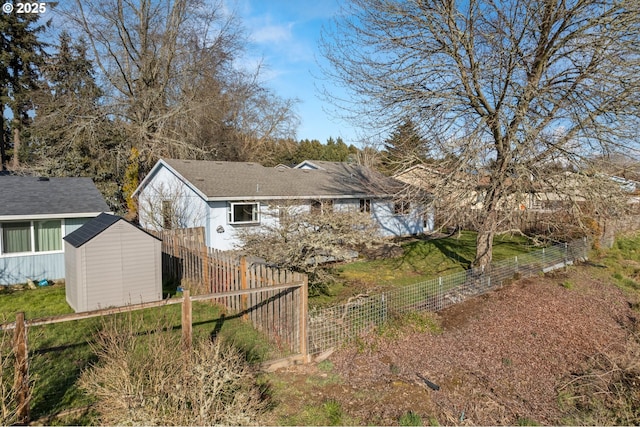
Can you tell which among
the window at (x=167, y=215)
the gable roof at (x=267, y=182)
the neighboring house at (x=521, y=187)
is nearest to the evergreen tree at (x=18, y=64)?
the gable roof at (x=267, y=182)

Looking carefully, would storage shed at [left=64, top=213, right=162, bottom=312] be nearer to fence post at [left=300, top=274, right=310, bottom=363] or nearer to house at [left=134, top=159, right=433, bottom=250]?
house at [left=134, top=159, right=433, bottom=250]

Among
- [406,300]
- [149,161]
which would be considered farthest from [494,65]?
[149,161]

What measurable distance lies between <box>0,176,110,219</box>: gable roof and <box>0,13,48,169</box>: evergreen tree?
751 inches

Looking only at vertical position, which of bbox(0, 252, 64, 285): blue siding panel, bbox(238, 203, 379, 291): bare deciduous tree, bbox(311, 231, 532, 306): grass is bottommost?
bbox(311, 231, 532, 306): grass

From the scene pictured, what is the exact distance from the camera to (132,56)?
2520 centimetres

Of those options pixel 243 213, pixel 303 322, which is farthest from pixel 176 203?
pixel 303 322

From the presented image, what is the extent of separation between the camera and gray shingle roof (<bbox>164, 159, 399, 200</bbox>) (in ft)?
49.2

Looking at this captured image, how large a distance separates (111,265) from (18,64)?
30.8m

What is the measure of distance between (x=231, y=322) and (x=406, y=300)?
3.67 metres

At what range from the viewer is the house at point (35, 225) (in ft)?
36.0

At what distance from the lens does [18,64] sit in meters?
29.2

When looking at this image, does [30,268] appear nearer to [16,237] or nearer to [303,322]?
[16,237]

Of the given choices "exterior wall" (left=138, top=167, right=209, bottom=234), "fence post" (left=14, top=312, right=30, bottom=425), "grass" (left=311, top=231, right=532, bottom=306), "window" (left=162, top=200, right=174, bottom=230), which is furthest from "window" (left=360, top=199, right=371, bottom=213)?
"fence post" (left=14, top=312, right=30, bottom=425)

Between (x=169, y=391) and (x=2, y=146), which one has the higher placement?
(x=2, y=146)
